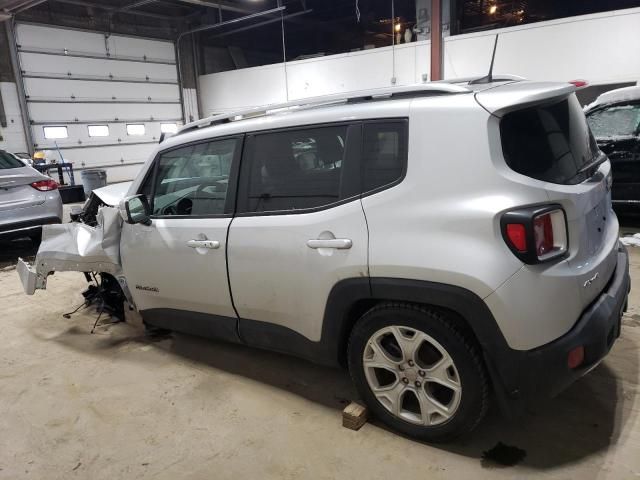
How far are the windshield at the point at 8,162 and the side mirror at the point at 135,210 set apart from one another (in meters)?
3.93

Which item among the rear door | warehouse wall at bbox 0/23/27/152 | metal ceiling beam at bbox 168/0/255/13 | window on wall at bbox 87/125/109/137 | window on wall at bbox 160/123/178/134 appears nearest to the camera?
the rear door

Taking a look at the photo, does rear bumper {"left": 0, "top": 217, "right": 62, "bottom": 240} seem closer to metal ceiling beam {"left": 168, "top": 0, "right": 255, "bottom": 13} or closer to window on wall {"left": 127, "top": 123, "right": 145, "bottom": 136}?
metal ceiling beam {"left": 168, "top": 0, "right": 255, "bottom": 13}

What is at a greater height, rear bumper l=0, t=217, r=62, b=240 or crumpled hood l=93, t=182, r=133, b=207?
crumpled hood l=93, t=182, r=133, b=207

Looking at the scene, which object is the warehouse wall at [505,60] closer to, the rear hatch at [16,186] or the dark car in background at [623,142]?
the dark car in background at [623,142]

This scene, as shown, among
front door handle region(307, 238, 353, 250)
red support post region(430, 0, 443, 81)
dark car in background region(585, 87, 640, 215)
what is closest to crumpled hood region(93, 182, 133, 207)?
front door handle region(307, 238, 353, 250)

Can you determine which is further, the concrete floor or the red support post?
the red support post

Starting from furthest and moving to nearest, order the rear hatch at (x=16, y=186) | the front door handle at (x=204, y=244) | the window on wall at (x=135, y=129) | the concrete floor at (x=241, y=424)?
the window on wall at (x=135, y=129)
the rear hatch at (x=16, y=186)
the front door handle at (x=204, y=244)
the concrete floor at (x=241, y=424)

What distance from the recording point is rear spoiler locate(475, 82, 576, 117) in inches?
70.5

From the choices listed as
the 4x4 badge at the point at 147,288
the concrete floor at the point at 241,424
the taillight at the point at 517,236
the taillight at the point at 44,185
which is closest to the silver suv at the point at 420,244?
Answer: the taillight at the point at 517,236

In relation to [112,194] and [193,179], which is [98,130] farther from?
[193,179]

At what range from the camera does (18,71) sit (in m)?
11.6

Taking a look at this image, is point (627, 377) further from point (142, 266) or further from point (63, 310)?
point (63, 310)

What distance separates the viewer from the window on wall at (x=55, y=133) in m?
12.2

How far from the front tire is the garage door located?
12.8m
